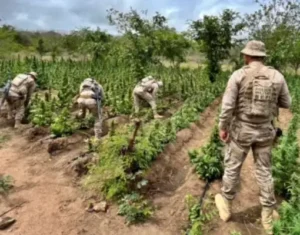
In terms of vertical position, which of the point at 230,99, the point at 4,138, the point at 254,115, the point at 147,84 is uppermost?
the point at 230,99

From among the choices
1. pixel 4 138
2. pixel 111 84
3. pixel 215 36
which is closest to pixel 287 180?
pixel 4 138

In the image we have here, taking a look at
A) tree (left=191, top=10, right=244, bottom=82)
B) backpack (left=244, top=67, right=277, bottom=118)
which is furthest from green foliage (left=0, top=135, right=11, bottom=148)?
tree (left=191, top=10, right=244, bottom=82)

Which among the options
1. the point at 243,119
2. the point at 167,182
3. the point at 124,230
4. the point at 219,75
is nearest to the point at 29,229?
the point at 124,230

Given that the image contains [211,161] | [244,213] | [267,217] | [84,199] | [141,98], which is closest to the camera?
[267,217]

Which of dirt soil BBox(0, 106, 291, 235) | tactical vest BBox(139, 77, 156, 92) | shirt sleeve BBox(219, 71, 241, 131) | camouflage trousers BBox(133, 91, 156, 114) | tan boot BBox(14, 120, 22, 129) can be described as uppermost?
shirt sleeve BBox(219, 71, 241, 131)

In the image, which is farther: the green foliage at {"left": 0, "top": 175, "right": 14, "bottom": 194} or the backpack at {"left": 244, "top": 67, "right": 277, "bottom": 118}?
the green foliage at {"left": 0, "top": 175, "right": 14, "bottom": 194}

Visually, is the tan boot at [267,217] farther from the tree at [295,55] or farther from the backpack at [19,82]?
the tree at [295,55]

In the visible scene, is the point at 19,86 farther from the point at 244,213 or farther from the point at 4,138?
the point at 244,213

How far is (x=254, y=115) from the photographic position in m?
4.74

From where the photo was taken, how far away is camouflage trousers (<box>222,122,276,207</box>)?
188 inches

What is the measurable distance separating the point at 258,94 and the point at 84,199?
2590 millimetres

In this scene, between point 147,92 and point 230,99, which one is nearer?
point 230,99

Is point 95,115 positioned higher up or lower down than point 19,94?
lower down

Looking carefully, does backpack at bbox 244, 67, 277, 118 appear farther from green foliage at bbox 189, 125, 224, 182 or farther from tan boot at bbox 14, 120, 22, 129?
tan boot at bbox 14, 120, 22, 129
